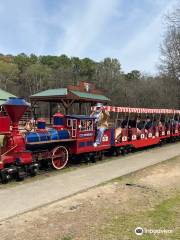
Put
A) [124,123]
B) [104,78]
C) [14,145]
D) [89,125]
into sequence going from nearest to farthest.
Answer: [14,145], [89,125], [124,123], [104,78]

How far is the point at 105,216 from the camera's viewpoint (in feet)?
22.2

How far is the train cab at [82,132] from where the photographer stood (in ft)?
43.2

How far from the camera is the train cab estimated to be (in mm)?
13164

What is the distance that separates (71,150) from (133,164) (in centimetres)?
257

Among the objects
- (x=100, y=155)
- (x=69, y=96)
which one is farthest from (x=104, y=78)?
(x=100, y=155)

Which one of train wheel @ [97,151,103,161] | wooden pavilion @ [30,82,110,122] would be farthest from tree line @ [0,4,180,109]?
train wheel @ [97,151,103,161]

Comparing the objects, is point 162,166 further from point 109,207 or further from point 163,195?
point 109,207

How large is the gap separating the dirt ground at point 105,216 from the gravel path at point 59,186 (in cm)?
40

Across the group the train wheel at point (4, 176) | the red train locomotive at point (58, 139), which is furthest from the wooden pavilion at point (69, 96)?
the train wheel at point (4, 176)

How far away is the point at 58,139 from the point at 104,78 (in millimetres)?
52745

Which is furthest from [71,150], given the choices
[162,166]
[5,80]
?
[5,80]

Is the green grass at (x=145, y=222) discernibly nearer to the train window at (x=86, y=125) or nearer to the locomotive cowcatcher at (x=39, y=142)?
the locomotive cowcatcher at (x=39, y=142)

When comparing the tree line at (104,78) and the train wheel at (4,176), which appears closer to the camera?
the train wheel at (4,176)

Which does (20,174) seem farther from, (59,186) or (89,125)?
(89,125)
